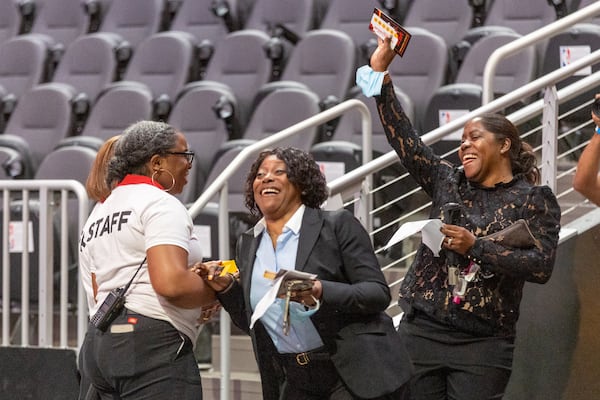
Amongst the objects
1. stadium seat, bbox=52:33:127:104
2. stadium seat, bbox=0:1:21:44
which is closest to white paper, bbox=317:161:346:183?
stadium seat, bbox=52:33:127:104

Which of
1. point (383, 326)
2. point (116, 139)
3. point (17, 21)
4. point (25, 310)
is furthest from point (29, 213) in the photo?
point (17, 21)

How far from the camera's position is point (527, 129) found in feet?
15.7

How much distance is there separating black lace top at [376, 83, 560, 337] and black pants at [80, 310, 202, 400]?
835mm

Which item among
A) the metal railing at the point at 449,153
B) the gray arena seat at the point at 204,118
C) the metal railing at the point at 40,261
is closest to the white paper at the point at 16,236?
the metal railing at the point at 40,261

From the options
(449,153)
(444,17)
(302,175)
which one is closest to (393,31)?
(302,175)

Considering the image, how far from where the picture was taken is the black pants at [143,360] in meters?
3.02

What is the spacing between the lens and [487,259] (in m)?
3.35

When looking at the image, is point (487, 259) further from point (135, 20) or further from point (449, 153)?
point (135, 20)

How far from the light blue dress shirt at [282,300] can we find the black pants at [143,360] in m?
0.25

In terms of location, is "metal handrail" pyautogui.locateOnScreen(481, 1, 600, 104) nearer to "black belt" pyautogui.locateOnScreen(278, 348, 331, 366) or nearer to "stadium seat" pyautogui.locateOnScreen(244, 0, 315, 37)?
"black belt" pyautogui.locateOnScreen(278, 348, 331, 366)

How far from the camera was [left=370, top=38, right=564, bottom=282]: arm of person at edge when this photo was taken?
3.35 metres

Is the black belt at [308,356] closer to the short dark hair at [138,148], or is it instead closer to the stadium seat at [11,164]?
the short dark hair at [138,148]

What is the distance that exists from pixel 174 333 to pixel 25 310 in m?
2.13

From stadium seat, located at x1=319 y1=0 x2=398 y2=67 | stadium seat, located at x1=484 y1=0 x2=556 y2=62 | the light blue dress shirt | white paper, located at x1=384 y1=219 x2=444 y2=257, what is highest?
stadium seat, located at x1=484 y1=0 x2=556 y2=62
